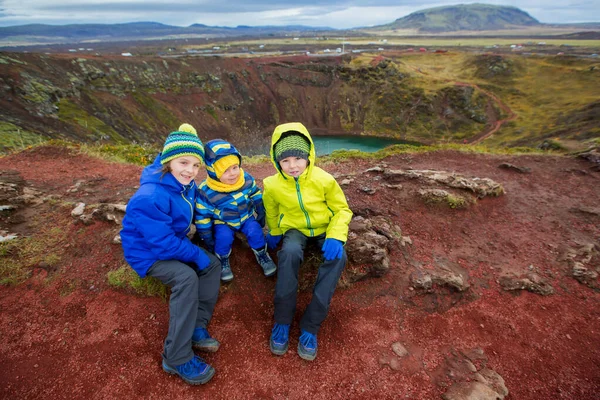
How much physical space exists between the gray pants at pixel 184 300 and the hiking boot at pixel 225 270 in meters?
0.53

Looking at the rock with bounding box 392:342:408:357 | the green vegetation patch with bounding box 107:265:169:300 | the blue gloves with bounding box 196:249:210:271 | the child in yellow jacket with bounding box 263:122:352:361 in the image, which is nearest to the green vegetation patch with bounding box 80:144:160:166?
the green vegetation patch with bounding box 107:265:169:300

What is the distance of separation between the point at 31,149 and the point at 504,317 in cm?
1665

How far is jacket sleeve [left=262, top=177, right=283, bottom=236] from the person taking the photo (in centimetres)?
524

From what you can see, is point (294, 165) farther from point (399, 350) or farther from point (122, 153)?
point (122, 153)

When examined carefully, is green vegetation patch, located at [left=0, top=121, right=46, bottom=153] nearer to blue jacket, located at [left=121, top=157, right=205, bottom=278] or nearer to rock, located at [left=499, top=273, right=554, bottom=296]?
blue jacket, located at [left=121, top=157, right=205, bottom=278]

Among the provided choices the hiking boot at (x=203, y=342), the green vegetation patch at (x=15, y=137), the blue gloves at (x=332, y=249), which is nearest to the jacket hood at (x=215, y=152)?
the blue gloves at (x=332, y=249)

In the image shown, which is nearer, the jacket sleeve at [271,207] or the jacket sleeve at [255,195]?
the jacket sleeve at [271,207]

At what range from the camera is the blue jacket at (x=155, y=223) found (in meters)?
4.16

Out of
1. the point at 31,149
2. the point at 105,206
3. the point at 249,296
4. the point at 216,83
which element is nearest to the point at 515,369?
the point at 249,296

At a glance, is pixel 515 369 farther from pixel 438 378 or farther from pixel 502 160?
pixel 502 160

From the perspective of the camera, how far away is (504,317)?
533cm

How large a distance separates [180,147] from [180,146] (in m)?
0.02

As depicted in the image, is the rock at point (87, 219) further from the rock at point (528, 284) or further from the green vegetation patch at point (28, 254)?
the rock at point (528, 284)

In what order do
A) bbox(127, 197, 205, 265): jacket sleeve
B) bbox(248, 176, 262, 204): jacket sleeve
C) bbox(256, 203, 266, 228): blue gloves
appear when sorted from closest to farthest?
bbox(127, 197, 205, 265): jacket sleeve
bbox(248, 176, 262, 204): jacket sleeve
bbox(256, 203, 266, 228): blue gloves
